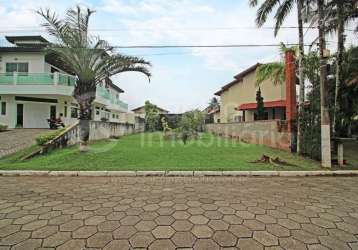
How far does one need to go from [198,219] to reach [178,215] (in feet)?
1.22

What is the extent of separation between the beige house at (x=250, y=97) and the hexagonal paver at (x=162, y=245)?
20609 millimetres

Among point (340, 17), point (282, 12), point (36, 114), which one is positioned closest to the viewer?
point (282, 12)

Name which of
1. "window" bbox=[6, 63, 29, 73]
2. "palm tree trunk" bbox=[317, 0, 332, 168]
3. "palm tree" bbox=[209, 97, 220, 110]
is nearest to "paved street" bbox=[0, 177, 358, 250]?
"palm tree trunk" bbox=[317, 0, 332, 168]

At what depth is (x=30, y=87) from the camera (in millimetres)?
18000

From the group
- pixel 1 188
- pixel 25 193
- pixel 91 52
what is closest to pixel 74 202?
pixel 25 193

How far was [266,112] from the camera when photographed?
77.1ft

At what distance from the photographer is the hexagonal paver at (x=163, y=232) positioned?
3219 mm

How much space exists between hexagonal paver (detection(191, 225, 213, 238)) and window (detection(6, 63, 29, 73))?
70.6 ft

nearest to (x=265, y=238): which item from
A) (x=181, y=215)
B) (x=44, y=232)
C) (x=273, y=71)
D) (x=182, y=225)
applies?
(x=182, y=225)

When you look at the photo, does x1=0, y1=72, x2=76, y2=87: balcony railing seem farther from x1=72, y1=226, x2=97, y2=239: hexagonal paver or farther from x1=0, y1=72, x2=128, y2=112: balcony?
x1=72, y1=226, x2=97, y2=239: hexagonal paver

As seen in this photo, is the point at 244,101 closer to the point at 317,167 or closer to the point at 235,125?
the point at 235,125

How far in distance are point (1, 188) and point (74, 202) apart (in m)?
2.58

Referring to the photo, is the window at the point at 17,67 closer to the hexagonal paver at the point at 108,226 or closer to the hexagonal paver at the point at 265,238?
the hexagonal paver at the point at 108,226

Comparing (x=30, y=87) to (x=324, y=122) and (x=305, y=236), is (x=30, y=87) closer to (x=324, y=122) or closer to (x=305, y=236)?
(x=324, y=122)
